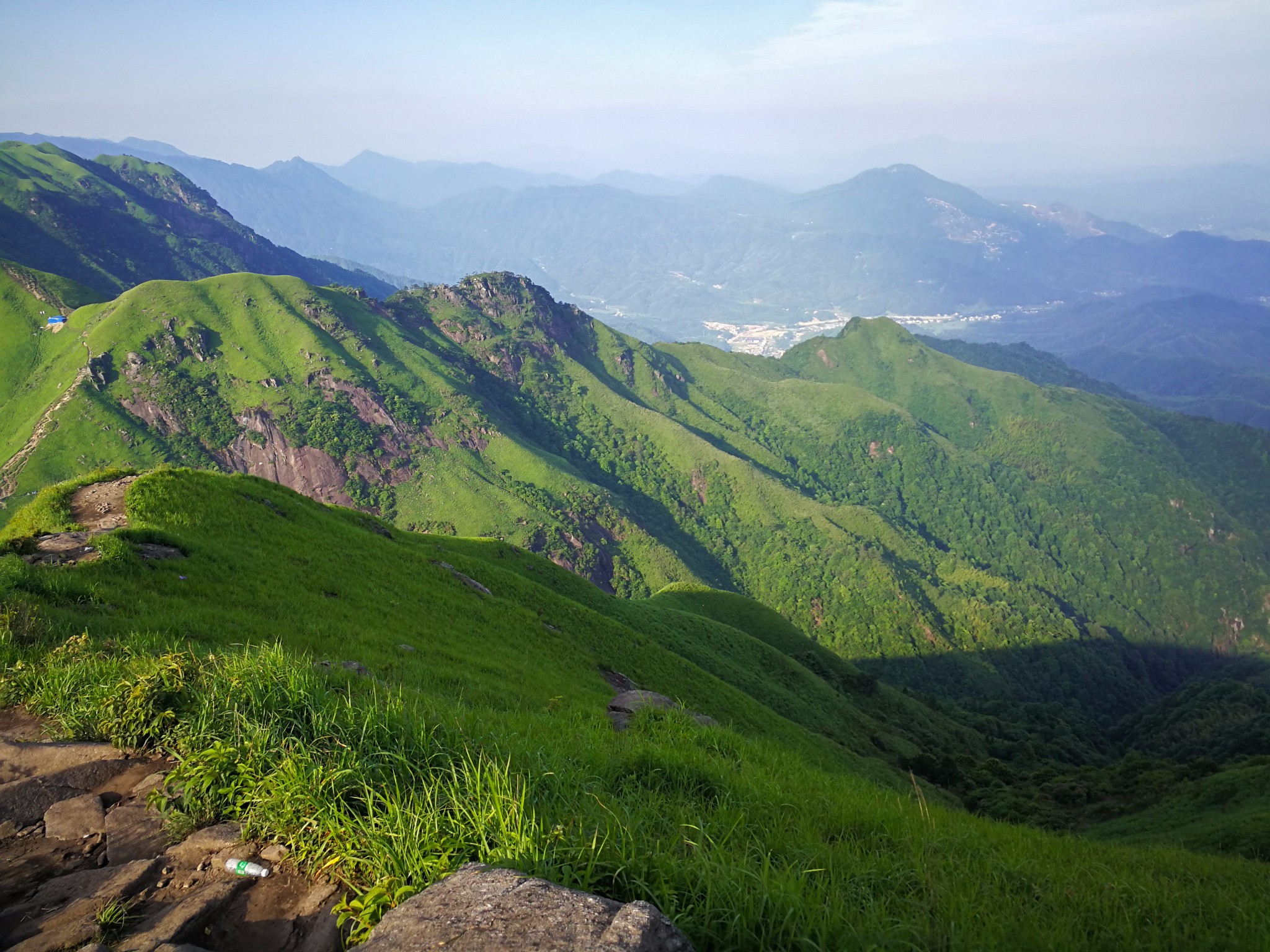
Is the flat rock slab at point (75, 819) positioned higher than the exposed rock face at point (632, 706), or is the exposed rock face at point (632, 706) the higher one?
the flat rock slab at point (75, 819)

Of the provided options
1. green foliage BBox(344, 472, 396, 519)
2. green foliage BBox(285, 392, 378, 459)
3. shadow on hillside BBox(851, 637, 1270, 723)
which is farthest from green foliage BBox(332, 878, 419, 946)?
green foliage BBox(285, 392, 378, 459)

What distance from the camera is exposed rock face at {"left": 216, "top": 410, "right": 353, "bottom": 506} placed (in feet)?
562

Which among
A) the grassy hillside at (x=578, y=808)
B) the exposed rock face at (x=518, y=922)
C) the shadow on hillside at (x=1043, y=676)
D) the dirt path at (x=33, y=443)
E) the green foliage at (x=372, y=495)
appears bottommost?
the shadow on hillside at (x=1043, y=676)

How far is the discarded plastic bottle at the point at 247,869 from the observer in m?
5.98

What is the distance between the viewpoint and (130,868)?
6059 millimetres

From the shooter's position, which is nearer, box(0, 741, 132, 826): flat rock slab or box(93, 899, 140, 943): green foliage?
box(93, 899, 140, 943): green foliage

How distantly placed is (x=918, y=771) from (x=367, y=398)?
583ft

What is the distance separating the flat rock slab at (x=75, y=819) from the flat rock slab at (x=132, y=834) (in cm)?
15

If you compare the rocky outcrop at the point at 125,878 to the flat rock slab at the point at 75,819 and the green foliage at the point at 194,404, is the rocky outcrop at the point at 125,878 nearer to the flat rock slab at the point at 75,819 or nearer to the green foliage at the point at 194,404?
the flat rock slab at the point at 75,819

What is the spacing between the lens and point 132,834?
6672 mm

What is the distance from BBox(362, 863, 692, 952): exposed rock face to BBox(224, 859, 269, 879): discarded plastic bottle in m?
1.89

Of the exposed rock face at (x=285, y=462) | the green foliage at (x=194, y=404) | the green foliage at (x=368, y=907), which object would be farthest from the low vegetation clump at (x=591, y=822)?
the green foliage at (x=194, y=404)

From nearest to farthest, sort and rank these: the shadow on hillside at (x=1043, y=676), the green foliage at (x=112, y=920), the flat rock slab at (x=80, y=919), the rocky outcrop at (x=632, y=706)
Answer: the flat rock slab at (x=80, y=919)
the green foliage at (x=112, y=920)
the rocky outcrop at (x=632, y=706)
the shadow on hillside at (x=1043, y=676)

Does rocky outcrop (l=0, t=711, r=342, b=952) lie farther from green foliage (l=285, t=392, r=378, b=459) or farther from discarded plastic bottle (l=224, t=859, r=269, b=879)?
green foliage (l=285, t=392, r=378, b=459)
